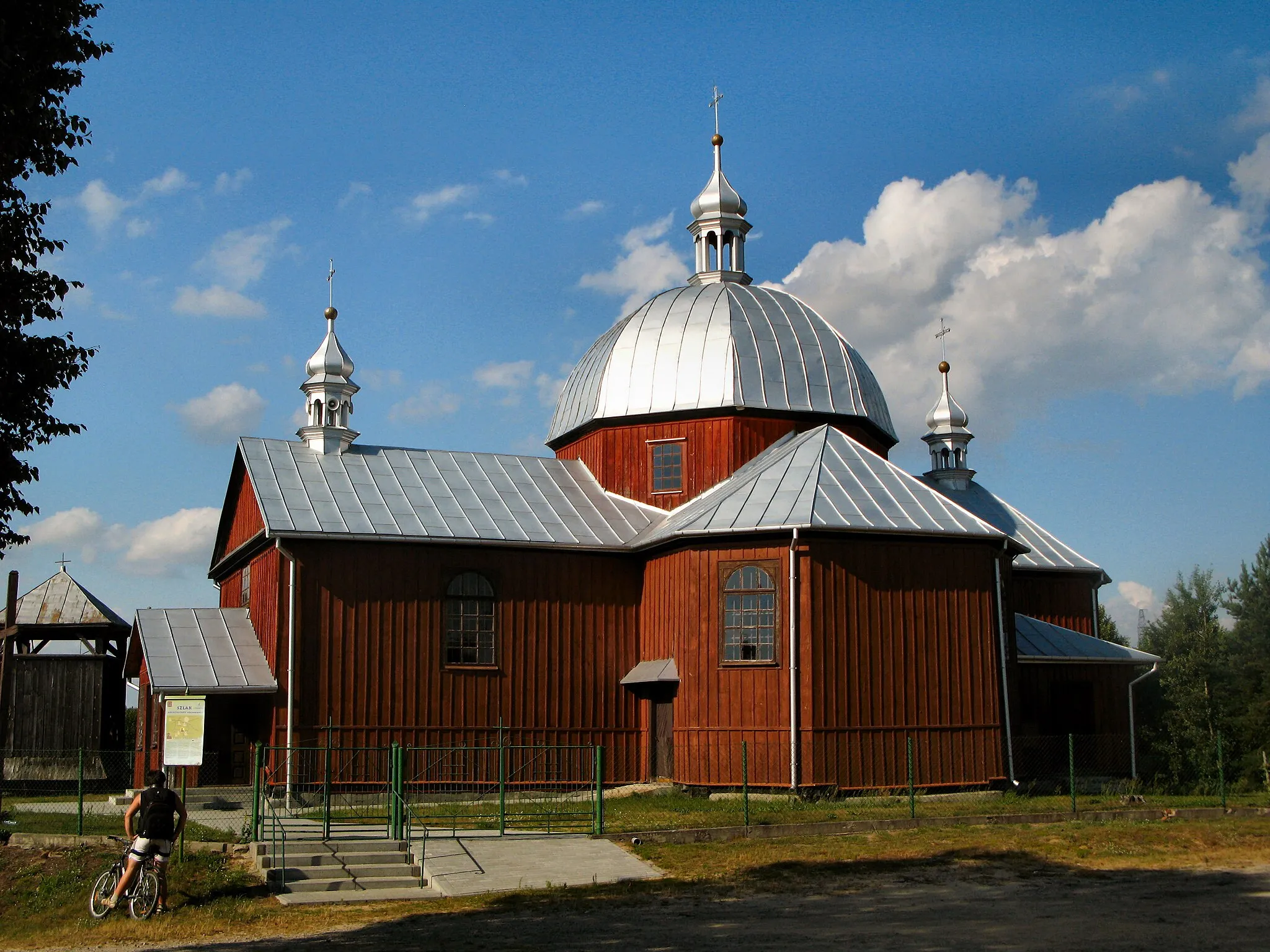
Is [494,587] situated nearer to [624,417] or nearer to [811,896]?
[624,417]

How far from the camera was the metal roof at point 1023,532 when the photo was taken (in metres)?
28.5

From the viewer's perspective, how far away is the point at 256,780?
15.7 m

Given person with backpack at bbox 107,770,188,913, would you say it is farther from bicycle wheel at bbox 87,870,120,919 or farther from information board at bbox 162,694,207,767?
information board at bbox 162,694,207,767

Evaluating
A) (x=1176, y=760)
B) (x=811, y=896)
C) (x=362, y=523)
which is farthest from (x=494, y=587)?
(x=1176, y=760)

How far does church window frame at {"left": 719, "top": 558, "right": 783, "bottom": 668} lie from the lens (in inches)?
843

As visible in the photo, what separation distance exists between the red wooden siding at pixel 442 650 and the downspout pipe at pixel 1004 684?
6446 millimetres

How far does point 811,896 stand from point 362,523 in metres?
11.9

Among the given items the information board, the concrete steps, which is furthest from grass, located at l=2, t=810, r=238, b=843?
the concrete steps

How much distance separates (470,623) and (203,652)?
449cm

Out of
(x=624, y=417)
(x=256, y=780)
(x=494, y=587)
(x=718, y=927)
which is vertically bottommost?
(x=718, y=927)

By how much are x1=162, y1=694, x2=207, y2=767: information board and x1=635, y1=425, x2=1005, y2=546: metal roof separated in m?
8.16

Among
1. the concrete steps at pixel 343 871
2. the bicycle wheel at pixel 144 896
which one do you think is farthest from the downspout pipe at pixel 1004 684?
the bicycle wheel at pixel 144 896

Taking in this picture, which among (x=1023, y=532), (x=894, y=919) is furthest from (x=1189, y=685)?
(x=894, y=919)

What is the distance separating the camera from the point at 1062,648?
26484 millimetres
